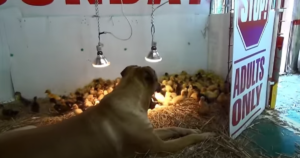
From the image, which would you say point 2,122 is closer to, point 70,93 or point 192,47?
point 70,93

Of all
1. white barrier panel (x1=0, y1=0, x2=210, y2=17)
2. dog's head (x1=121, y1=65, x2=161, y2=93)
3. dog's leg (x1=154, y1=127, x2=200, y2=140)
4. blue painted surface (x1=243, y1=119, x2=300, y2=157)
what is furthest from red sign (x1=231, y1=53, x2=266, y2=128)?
white barrier panel (x1=0, y1=0, x2=210, y2=17)

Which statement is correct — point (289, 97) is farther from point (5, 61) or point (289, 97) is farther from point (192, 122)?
point (5, 61)

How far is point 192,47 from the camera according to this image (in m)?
4.28

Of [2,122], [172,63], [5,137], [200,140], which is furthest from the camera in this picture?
[172,63]

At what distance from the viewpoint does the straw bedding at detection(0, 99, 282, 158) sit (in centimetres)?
205

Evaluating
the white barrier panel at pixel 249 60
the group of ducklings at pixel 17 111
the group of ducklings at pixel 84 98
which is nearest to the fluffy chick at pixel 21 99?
the group of ducklings at pixel 17 111

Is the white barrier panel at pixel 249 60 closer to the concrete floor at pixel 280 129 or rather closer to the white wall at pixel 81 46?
the concrete floor at pixel 280 129

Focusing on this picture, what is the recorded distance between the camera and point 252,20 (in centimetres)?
247

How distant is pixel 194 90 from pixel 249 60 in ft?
3.33

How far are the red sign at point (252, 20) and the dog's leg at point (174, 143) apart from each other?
991 mm

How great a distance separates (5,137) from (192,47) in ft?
10.6

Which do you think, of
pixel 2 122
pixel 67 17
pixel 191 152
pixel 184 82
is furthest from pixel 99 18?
pixel 191 152

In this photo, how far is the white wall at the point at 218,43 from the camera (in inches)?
152

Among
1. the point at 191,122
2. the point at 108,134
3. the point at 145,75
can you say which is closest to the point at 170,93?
the point at 191,122
